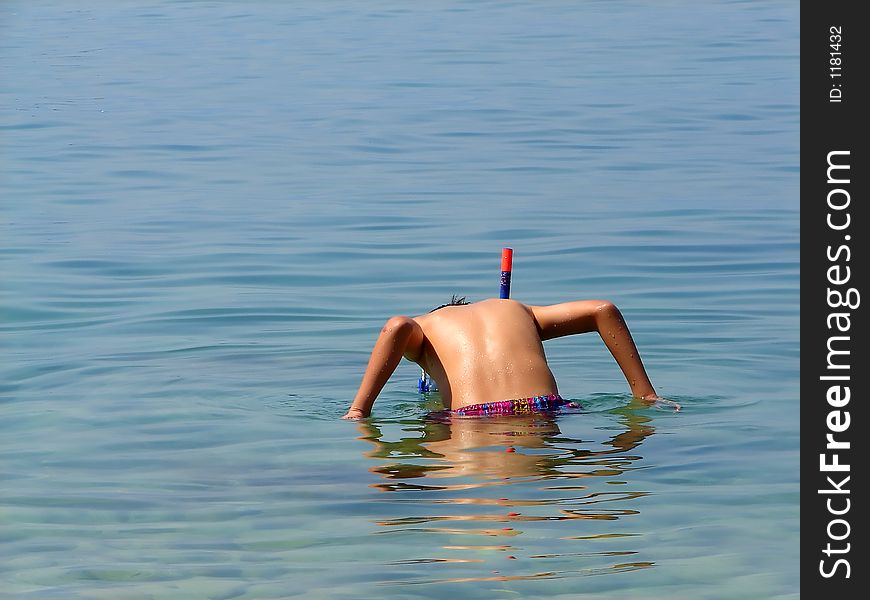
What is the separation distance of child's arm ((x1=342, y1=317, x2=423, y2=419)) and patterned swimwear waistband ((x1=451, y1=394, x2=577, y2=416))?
1.11 feet

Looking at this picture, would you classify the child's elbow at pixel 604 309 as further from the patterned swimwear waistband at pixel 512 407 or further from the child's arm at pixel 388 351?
the child's arm at pixel 388 351

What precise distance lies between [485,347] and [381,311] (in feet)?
10.4

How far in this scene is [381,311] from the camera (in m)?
9.61

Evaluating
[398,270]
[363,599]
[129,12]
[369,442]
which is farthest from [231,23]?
[363,599]

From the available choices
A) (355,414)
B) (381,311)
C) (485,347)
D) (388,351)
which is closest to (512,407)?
(485,347)

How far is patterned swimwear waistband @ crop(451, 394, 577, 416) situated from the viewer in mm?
6441

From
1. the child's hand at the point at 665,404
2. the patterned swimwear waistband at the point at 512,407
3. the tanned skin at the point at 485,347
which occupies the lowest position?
the child's hand at the point at 665,404

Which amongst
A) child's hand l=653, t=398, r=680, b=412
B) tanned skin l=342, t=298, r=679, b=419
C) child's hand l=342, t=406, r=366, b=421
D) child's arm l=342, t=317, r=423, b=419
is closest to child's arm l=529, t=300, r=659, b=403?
tanned skin l=342, t=298, r=679, b=419

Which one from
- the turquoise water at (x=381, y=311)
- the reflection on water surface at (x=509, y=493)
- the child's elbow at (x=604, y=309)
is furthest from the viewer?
the child's elbow at (x=604, y=309)

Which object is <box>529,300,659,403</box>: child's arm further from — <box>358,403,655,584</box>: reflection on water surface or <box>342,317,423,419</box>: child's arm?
<box>342,317,423,419</box>: child's arm

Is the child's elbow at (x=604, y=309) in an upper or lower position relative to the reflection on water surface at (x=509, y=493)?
upper

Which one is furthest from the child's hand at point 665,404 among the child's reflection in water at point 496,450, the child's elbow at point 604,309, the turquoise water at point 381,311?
the child's elbow at point 604,309

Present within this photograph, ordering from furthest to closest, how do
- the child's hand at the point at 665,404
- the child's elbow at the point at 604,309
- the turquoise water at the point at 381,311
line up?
the child's hand at the point at 665,404, the child's elbow at the point at 604,309, the turquoise water at the point at 381,311

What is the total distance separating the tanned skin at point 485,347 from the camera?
647 centimetres
